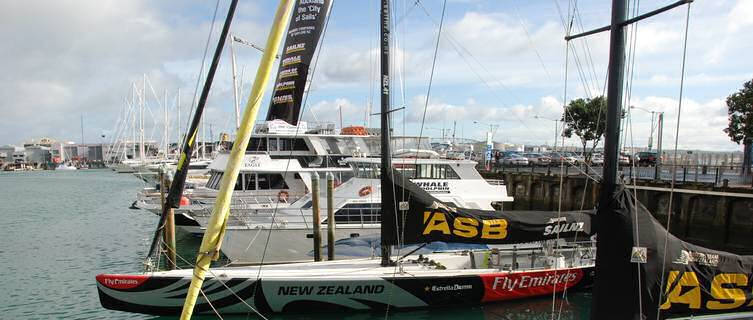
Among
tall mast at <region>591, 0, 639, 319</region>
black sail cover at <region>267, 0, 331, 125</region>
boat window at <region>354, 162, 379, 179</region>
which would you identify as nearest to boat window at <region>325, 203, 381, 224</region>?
boat window at <region>354, 162, 379, 179</region>

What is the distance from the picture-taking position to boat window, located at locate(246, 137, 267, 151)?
20.7 meters

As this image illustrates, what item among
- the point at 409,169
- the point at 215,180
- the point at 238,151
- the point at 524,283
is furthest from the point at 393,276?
the point at 215,180

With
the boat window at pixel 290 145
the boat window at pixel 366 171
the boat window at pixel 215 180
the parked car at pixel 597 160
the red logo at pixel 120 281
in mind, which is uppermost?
the boat window at pixel 290 145

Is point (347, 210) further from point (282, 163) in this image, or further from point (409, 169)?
point (282, 163)

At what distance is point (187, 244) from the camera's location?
23.1 m

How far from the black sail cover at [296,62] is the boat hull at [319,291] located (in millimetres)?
11423

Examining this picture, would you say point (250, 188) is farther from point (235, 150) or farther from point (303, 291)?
point (235, 150)

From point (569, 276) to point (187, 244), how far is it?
17.1m

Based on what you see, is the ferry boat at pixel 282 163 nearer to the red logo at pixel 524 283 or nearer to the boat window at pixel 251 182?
the boat window at pixel 251 182

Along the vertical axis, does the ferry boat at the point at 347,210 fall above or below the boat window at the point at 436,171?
below

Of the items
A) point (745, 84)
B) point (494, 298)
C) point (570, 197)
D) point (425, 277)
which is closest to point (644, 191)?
point (570, 197)

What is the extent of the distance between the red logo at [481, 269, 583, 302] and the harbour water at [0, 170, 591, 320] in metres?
0.44

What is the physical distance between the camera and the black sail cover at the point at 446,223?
10547mm

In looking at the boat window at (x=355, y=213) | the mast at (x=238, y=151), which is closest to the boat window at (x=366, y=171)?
the boat window at (x=355, y=213)
